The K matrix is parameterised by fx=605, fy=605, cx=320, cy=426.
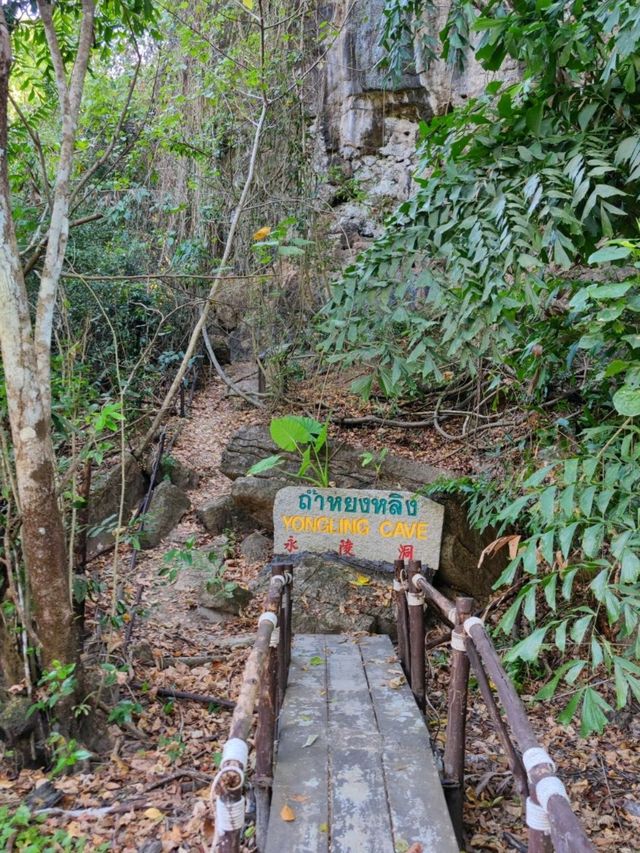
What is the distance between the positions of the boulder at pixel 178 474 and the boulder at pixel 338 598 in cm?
231

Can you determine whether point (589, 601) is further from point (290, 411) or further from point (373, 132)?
point (373, 132)

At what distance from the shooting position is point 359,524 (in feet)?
16.4

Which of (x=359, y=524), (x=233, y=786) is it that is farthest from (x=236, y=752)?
(x=359, y=524)

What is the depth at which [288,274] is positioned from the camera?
8.08 m

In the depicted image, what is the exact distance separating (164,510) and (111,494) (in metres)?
0.59

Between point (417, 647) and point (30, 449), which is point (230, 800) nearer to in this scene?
point (417, 647)

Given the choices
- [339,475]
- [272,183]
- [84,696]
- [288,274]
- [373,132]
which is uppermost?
[373,132]

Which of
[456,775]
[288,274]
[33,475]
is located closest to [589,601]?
[456,775]

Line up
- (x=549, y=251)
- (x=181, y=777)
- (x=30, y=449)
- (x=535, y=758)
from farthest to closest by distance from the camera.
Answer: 1. (x=181, y=777)
2. (x=30, y=449)
3. (x=549, y=251)
4. (x=535, y=758)

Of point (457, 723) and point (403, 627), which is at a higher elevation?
point (457, 723)

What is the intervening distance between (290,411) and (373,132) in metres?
4.17

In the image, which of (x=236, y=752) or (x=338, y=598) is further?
(x=338, y=598)

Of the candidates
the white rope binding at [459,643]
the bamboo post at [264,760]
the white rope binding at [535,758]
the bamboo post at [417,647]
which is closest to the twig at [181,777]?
the bamboo post at [264,760]

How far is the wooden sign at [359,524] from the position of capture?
195 inches
